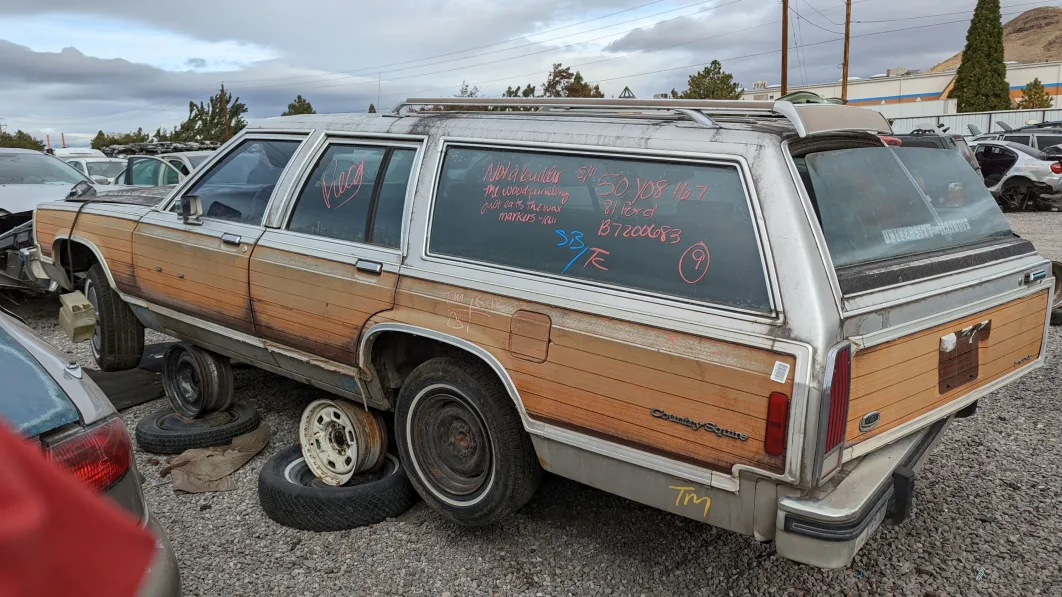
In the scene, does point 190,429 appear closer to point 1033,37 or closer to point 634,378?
point 634,378

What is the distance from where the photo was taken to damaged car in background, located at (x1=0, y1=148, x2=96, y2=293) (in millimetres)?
7242

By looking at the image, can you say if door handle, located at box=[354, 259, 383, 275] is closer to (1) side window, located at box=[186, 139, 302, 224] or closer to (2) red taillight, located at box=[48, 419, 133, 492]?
(1) side window, located at box=[186, 139, 302, 224]

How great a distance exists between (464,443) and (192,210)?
2.29 m

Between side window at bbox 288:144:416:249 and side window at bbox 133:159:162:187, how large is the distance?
370 inches

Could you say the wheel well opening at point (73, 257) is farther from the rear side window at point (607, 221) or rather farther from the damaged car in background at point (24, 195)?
the rear side window at point (607, 221)

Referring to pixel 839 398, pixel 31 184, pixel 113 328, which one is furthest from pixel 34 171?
pixel 839 398

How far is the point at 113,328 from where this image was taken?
5.14 meters

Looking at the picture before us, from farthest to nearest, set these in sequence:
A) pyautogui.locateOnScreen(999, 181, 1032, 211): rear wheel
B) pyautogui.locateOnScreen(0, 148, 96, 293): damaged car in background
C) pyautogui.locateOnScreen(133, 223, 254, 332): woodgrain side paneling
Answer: pyautogui.locateOnScreen(999, 181, 1032, 211): rear wheel → pyautogui.locateOnScreen(0, 148, 96, 293): damaged car in background → pyautogui.locateOnScreen(133, 223, 254, 332): woodgrain side paneling

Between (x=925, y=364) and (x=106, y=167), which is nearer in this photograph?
(x=925, y=364)

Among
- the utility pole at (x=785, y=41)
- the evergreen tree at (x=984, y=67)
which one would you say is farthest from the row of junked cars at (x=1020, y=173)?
the evergreen tree at (x=984, y=67)

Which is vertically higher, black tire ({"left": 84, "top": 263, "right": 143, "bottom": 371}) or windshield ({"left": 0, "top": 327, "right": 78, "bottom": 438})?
windshield ({"left": 0, "top": 327, "right": 78, "bottom": 438})

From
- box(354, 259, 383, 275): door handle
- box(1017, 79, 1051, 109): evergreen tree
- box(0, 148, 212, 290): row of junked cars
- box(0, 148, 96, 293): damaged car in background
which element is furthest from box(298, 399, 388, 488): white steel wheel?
box(1017, 79, 1051, 109): evergreen tree

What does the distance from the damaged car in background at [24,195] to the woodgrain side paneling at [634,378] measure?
176 inches

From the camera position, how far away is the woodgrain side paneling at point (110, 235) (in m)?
4.84
